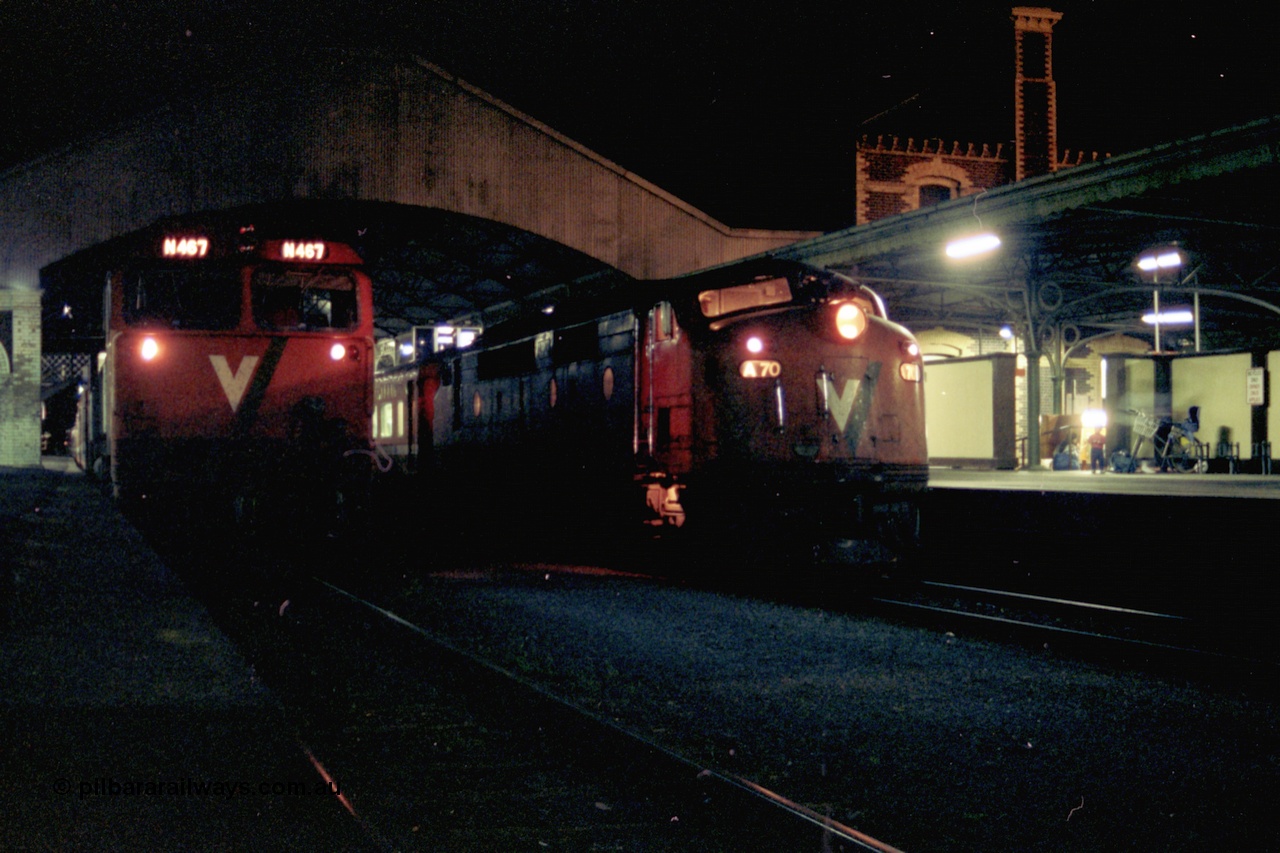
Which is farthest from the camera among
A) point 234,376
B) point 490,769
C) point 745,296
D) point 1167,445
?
point 1167,445

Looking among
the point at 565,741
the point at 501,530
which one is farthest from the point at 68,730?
the point at 501,530

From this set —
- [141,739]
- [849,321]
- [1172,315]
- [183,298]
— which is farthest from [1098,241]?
[141,739]

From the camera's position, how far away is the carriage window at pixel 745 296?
10914 mm

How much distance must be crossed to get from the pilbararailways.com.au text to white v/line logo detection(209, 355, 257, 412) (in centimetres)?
795

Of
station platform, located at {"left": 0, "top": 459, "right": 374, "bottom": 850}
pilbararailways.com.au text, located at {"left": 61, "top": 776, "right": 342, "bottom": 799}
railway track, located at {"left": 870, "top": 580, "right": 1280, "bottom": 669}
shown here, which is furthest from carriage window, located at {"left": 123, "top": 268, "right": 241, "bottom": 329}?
pilbararailways.com.au text, located at {"left": 61, "top": 776, "right": 342, "bottom": 799}

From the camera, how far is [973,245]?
18.1 meters

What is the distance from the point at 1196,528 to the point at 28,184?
80.0 feet

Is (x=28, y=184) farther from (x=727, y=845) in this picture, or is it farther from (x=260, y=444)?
(x=727, y=845)

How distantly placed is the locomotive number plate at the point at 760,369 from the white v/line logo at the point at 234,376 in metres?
5.47

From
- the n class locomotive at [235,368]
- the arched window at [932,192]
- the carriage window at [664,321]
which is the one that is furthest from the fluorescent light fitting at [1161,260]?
the n class locomotive at [235,368]

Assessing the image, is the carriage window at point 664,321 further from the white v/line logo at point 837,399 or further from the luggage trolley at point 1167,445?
the luggage trolley at point 1167,445

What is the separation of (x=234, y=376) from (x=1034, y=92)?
109 feet

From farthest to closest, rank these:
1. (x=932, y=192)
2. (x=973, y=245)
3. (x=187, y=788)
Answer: (x=932, y=192), (x=973, y=245), (x=187, y=788)

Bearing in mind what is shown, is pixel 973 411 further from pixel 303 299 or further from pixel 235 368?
pixel 235 368
